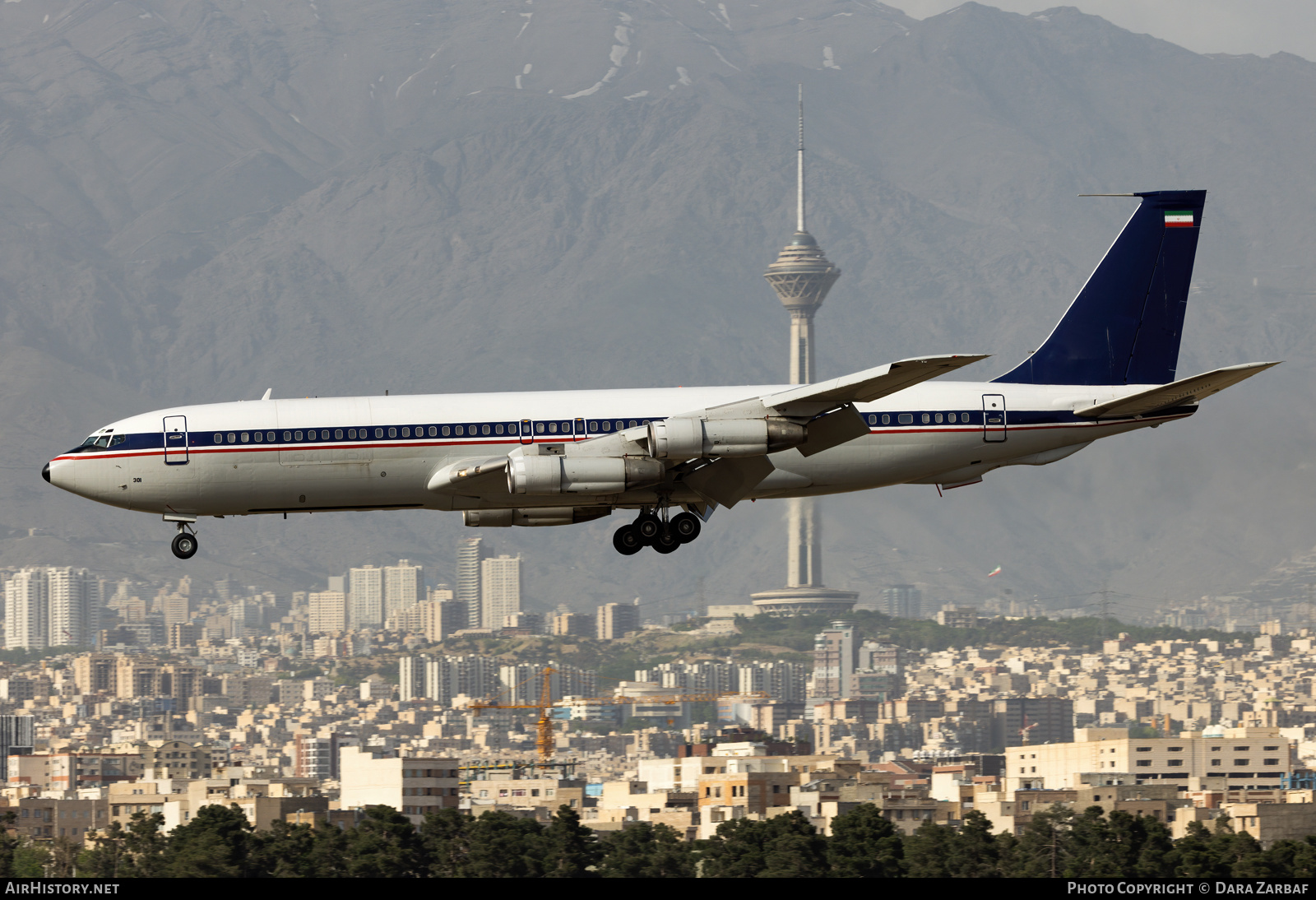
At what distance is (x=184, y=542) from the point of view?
6053cm

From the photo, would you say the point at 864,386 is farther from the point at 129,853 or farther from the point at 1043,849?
the point at 129,853

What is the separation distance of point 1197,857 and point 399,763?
76224 mm

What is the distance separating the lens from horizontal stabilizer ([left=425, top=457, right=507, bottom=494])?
187 ft

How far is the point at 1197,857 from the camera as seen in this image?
323 feet

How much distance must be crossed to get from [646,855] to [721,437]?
53.1m

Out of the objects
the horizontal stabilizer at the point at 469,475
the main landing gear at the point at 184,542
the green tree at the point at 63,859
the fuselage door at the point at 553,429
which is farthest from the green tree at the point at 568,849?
the fuselage door at the point at 553,429

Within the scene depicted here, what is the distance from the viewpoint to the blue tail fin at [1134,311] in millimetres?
63938

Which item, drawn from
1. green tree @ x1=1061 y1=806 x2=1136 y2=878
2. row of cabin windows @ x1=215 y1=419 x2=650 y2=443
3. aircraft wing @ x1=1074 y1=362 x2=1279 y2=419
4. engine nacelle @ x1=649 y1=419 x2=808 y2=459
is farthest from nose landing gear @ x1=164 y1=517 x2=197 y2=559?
green tree @ x1=1061 y1=806 x2=1136 y2=878

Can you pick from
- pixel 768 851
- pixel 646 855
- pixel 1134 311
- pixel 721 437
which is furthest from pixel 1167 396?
pixel 646 855

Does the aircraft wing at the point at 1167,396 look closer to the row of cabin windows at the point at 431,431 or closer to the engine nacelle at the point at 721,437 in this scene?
the engine nacelle at the point at 721,437

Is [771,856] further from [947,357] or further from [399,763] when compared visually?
[399,763]

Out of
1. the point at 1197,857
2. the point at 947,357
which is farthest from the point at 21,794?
the point at 947,357

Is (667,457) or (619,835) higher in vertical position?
(667,457)

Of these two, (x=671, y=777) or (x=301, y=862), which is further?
(x=671, y=777)
